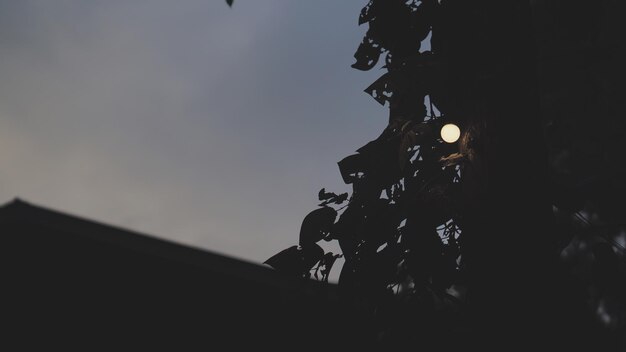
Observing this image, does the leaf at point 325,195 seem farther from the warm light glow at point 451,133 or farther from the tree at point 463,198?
the warm light glow at point 451,133

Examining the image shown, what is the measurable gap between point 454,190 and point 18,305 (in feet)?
20.7

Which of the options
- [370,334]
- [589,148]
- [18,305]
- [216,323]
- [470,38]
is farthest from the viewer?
[216,323]

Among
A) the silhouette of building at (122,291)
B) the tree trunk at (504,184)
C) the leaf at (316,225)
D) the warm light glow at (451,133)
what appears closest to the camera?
the tree trunk at (504,184)

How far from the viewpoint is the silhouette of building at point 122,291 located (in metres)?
6.50

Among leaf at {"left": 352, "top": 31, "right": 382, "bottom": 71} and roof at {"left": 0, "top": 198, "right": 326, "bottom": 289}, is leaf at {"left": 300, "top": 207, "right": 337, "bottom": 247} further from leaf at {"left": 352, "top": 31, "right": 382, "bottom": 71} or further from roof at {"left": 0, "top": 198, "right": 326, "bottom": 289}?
roof at {"left": 0, "top": 198, "right": 326, "bottom": 289}

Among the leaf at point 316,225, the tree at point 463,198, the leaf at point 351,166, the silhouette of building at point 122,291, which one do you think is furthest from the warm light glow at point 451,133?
the silhouette of building at point 122,291

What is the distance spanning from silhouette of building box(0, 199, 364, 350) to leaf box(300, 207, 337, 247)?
3.76 meters

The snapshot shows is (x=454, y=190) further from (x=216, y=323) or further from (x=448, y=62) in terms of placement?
(x=216, y=323)

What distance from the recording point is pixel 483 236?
1.96 meters

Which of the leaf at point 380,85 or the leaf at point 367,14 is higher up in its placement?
the leaf at point 367,14

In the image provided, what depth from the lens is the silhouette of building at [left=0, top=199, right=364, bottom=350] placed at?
6.50 metres

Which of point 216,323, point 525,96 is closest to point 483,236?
point 525,96

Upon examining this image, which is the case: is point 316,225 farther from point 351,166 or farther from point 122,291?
point 122,291

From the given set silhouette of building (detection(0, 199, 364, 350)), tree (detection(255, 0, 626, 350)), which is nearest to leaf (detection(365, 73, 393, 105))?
tree (detection(255, 0, 626, 350))
